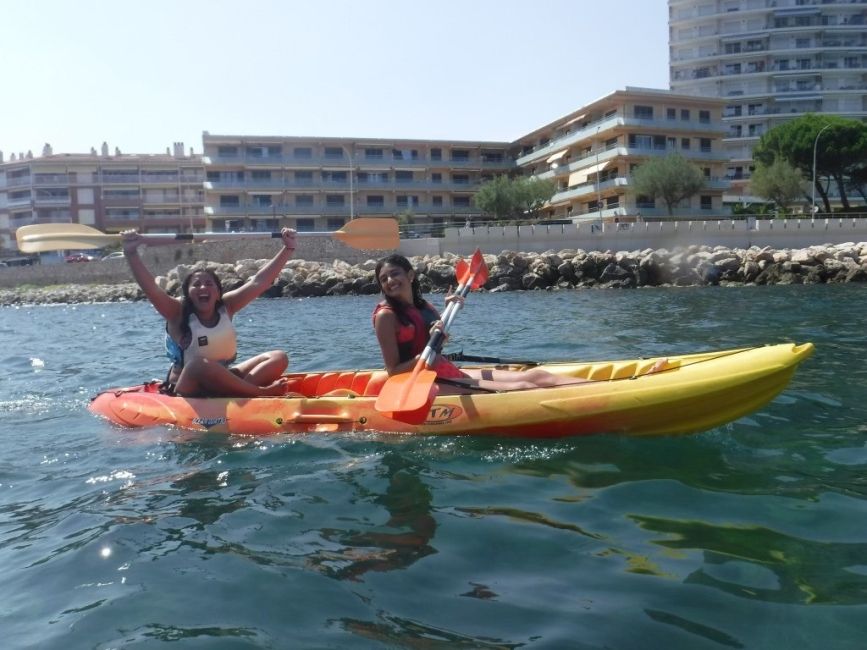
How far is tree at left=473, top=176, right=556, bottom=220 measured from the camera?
49.3 m

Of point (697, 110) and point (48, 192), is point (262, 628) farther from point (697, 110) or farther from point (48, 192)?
point (48, 192)

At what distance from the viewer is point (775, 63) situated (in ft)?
236

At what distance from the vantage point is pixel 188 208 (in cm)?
6625

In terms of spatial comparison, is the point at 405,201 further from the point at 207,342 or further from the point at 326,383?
the point at 207,342

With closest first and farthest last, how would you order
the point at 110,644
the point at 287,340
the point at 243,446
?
the point at 110,644 < the point at 243,446 < the point at 287,340

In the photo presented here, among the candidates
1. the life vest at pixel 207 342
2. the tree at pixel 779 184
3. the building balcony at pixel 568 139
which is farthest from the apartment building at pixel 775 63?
the life vest at pixel 207 342

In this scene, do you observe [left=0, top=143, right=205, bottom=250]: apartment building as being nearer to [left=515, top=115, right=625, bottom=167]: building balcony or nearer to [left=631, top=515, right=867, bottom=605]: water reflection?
[left=515, top=115, right=625, bottom=167]: building balcony

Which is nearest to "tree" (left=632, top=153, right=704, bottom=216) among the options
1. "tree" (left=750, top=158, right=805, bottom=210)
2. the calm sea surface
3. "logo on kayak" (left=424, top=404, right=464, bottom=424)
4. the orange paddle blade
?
"tree" (left=750, top=158, right=805, bottom=210)

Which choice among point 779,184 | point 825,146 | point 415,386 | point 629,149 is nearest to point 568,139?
point 629,149

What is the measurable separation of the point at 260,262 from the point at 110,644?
30.5m

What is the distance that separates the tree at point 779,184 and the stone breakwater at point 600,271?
64.0 ft

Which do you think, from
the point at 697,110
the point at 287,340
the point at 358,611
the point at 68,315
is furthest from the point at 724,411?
the point at 697,110

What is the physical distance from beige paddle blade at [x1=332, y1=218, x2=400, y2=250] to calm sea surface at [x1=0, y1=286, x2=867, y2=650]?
3276 mm

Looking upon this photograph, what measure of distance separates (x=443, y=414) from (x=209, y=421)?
1.98 metres
